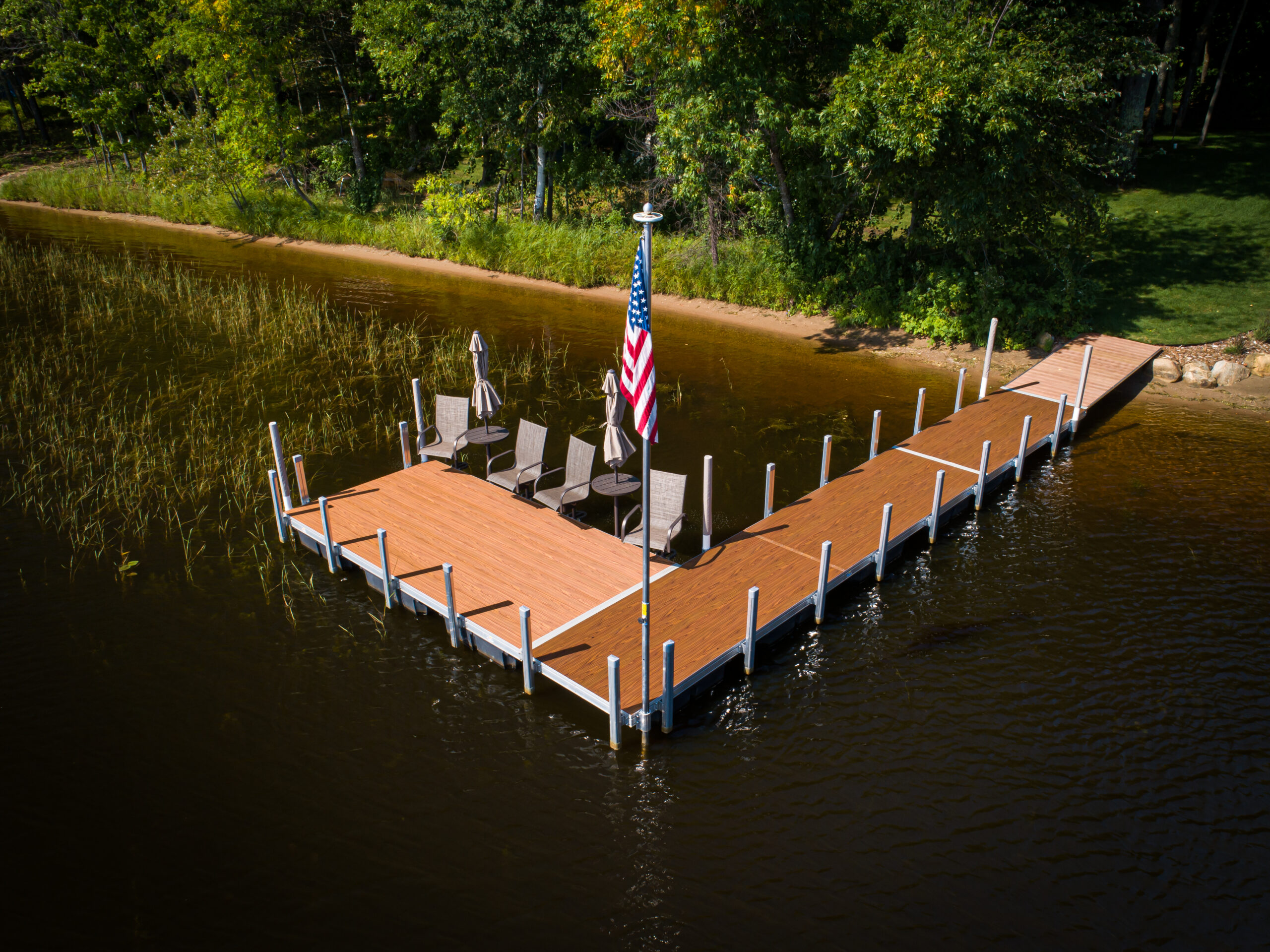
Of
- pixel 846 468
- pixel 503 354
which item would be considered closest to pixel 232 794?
pixel 846 468

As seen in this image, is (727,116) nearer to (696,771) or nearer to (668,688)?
(668,688)

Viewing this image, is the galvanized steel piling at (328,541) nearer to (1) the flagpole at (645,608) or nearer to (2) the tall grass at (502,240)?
(1) the flagpole at (645,608)

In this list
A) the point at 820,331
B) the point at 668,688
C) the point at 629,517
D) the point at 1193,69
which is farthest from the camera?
the point at 1193,69

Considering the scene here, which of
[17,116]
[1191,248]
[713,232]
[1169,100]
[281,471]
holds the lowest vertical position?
[281,471]

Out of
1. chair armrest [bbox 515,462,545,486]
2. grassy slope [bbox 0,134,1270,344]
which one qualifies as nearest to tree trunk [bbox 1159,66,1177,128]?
grassy slope [bbox 0,134,1270,344]

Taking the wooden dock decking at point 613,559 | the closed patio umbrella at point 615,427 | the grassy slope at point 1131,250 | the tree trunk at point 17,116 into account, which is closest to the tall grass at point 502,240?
the grassy slope at point 1131,250

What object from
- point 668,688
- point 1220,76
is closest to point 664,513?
point 668,688
